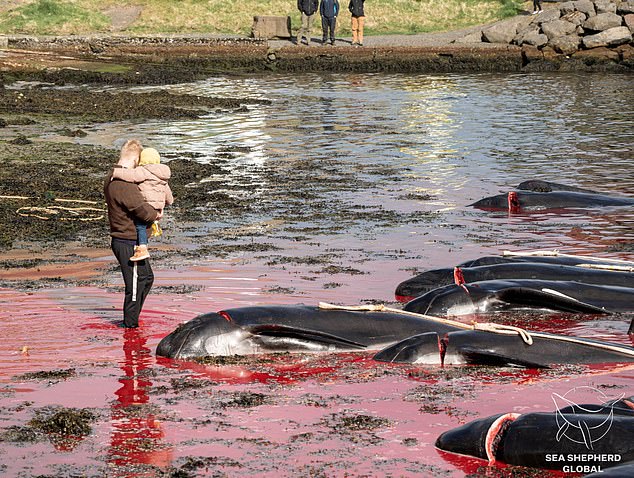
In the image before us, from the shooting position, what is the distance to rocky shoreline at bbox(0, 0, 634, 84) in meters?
50.0

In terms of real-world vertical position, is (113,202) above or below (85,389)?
above

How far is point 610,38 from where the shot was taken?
166ft

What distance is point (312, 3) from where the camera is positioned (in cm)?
5234

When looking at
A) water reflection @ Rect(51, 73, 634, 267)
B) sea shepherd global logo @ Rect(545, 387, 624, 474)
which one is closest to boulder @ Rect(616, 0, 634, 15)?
water reflection @ Rect(51, 73, 634, 267)

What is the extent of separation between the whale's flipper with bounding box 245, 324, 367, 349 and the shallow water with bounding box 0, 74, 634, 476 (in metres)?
0.24

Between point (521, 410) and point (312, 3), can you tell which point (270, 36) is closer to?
point (312, 3)

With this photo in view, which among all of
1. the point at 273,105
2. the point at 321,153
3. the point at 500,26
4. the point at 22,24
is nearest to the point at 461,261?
the point at 321,153

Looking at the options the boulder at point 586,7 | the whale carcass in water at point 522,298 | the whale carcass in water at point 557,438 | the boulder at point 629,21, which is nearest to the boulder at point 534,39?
the boulder at point 586,7

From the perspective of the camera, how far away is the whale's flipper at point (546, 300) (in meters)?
12.8

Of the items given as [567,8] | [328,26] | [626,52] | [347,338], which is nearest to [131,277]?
[347,338]

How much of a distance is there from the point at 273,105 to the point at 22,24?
23.8 m

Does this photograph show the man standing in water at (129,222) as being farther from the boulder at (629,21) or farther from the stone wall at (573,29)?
the boulder at (629,21)

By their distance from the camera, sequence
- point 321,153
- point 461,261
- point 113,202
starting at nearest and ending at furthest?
point 113,202
point 461,261
point 321,153

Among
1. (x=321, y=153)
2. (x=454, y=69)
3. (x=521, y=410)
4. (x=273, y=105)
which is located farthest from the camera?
(x=454, y=69)
